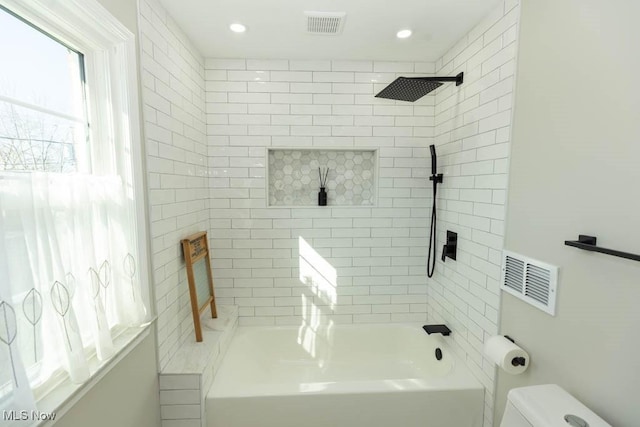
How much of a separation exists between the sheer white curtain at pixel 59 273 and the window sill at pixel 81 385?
0.04 m

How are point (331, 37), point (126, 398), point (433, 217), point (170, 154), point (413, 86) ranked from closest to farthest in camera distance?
point (126, 398), point (170, 154), point (413, 86), point (331, 37), point (433, 217)

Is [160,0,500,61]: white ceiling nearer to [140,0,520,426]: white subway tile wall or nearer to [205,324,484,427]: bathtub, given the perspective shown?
[140,0,520,426]: white subway tile wall

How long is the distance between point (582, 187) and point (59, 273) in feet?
6.39

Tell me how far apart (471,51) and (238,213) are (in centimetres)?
204

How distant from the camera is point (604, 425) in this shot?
3.15 feet

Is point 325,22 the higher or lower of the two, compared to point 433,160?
higher

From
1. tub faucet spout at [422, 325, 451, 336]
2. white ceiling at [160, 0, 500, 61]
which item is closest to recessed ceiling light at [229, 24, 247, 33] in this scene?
white ceiling at [160, 0, 500, 61]

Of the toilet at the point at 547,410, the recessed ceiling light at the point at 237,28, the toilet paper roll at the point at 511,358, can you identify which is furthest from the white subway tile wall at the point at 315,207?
the toilet at the point at 547,410

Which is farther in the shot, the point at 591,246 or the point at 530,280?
the point at 530,280

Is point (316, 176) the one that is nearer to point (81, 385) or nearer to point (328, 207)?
point (328, 207)

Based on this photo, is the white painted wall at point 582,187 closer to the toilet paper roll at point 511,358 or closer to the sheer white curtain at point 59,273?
the toilet paper roll at point 511,358

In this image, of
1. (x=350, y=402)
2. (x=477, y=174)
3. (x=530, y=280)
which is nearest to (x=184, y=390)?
(x=350, y=402)

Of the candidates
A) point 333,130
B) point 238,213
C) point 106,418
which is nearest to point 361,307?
point 238,213

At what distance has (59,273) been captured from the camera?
956 millimetres
